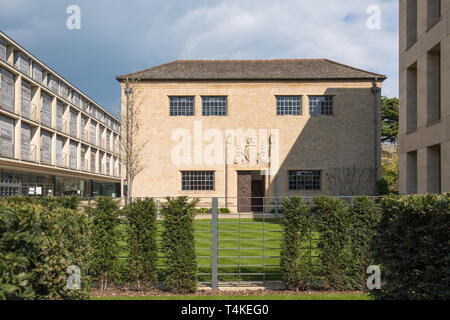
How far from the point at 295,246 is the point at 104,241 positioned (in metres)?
4.62

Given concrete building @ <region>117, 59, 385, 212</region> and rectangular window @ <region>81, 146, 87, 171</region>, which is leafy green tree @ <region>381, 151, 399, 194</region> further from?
rectangular window @ <region>81, 146, 87, 171</region>

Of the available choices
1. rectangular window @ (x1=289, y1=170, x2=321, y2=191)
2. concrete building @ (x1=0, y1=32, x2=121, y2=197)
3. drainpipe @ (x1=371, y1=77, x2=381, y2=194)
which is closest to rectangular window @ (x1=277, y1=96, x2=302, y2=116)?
rectangular window @ (x1=289, y1=170, x2=321, y2=191)

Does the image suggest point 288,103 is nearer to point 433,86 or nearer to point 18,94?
point 433,86

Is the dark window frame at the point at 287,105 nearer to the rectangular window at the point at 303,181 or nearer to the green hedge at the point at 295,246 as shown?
the rectangular window at the point at 303,181

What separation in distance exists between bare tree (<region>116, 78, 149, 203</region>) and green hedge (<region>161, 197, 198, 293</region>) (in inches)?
892

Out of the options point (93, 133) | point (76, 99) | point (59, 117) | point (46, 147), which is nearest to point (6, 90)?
point (46, 147)

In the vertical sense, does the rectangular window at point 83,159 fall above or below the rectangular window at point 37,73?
below

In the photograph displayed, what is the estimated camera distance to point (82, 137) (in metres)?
57.1

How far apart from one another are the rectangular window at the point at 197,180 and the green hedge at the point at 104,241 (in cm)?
2225

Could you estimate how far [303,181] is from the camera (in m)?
30.8

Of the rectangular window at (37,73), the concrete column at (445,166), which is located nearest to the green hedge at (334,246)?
the concrete column at (445,166)

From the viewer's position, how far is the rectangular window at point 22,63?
36406mm

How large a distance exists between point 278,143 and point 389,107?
29033 millimetres

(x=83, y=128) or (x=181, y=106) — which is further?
(x=83, y=128)
